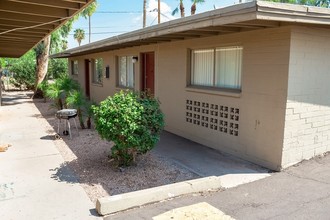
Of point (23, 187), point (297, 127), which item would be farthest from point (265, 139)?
point (23, 187)

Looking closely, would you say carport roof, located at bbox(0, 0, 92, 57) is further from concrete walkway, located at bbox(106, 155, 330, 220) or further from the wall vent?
concrete walkway, located at bbox(106, 155, 330, 220)

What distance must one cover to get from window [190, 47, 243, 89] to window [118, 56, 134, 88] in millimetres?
4047

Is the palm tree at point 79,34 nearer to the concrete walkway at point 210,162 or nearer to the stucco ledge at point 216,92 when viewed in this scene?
the stucco ledge at point 216,92

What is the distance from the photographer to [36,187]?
14.6ft

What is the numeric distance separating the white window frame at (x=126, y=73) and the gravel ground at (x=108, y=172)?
4.71m

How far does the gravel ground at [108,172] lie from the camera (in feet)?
14.8

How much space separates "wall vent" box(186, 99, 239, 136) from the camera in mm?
6070

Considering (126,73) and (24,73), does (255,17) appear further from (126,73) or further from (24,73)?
(24,73)

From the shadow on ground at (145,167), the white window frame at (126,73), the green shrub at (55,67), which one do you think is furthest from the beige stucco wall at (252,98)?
the green shrub at (55,67)

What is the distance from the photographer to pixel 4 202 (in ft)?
12.9

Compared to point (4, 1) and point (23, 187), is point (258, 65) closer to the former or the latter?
point (23, 187)

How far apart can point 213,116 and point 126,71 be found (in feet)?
19.0

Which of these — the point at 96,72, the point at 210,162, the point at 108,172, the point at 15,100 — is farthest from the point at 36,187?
the point at 15,100

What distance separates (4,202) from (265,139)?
4.33m
